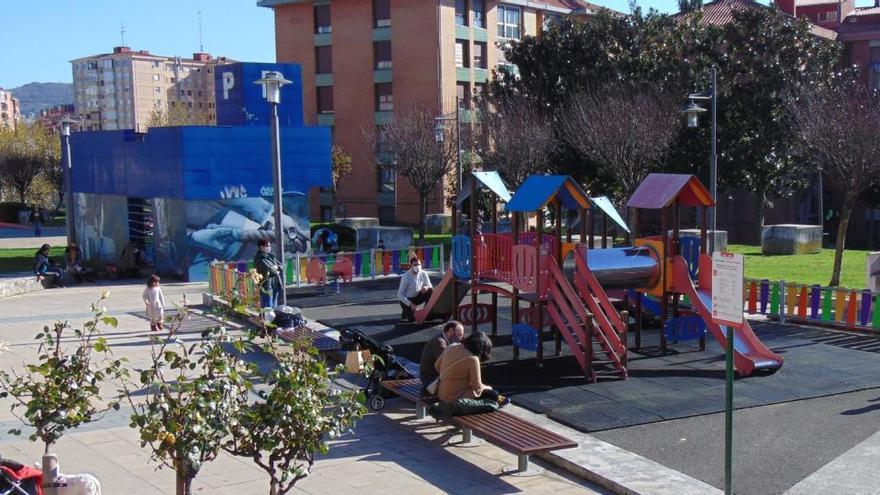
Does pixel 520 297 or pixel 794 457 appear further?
pixel 520 297

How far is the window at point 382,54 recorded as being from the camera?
168 feet

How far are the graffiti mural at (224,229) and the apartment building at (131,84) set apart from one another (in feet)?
437

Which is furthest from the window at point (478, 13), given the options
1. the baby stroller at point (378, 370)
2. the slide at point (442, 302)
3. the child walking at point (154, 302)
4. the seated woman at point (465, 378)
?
the seated woman at point (465, 378)

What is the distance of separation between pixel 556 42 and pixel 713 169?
15.3 meters

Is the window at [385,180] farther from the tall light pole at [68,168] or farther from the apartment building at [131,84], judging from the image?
the apartment building at [131,84]

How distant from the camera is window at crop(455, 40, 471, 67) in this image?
5028 centimetres

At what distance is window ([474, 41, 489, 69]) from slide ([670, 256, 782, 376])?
38206 mm

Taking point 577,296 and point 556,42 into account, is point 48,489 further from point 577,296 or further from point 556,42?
point 556,42

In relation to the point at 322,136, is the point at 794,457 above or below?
below

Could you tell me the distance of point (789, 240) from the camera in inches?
1248

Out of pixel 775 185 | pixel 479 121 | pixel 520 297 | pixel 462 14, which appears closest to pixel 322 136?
pixel 479 121

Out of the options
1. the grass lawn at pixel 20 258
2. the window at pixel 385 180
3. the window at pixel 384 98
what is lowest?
the grass lawn at pixel 20 258

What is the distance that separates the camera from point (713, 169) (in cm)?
1978

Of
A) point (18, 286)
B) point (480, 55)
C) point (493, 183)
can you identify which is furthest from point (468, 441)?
point (480, 55)
